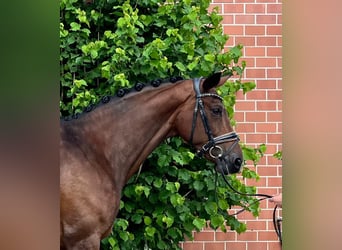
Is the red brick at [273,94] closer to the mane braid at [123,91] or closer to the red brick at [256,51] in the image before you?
the red brick at [256,51]

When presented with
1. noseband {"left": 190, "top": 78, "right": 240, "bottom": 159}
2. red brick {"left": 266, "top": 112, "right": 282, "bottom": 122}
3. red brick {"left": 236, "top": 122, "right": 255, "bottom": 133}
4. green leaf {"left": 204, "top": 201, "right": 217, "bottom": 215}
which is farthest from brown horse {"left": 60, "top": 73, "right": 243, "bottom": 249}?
red brick {"left": 266, "top": 112, "right": 282, "bottom": 122}

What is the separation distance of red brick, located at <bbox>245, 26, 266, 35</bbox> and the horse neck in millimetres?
1759

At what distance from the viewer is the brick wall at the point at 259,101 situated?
19.6 feet

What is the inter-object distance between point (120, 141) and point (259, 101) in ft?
6.68

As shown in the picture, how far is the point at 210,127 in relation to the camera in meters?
4.38

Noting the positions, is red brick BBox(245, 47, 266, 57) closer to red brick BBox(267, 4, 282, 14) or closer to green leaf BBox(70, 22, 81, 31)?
red brick BBox(267, 4, 282, 14)

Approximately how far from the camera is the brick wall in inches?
236

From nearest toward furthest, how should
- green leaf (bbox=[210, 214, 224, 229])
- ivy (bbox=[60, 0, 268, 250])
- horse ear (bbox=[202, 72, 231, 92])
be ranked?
horse ear (bbox=[202, 72, 231, 92]) → ivy (bbox=[60, 0, 268, 250]) → green leaf (bbox=[210, 214, 224, 229])

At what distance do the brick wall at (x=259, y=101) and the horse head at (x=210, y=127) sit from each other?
158cm

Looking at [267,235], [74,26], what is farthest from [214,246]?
[74,26]
